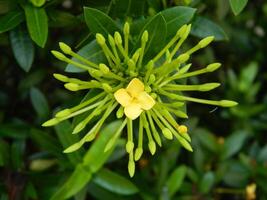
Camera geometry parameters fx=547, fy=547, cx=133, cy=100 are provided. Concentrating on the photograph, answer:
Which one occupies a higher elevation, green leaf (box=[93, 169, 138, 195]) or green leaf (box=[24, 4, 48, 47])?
green leaf (box=[24, 4, 48, 47])

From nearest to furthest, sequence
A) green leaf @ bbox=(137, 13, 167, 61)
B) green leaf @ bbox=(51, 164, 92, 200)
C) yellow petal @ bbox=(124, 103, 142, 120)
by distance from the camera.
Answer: yellow petal @ bbox=(124, 103, 142, 120) → green leaf @ bbox=(137, 13, 167, 61) → green leaf @ bbox=(51, 164, 92, 200)

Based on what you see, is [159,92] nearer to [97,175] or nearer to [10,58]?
[97,175]

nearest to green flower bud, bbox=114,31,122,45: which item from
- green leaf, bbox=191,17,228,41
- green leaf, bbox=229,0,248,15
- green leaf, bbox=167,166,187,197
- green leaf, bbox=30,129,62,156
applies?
green leaf, bbox=229,0,248,15

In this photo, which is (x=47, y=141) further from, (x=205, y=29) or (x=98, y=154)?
(x=205, y=29)

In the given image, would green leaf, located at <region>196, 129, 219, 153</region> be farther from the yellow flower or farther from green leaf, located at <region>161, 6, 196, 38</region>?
the yellow flower

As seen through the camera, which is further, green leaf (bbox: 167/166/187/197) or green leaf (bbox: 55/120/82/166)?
green leaf (bbox: 167/166/187/197)

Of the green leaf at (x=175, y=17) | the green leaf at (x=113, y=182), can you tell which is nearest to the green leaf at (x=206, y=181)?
the green leaf at (x=113, y=182)

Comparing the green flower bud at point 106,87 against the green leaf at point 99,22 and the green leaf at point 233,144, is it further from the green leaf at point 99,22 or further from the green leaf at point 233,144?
the green leaf at point 233,144

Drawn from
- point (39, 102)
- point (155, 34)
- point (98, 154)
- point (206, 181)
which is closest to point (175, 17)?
point (155, 34)
